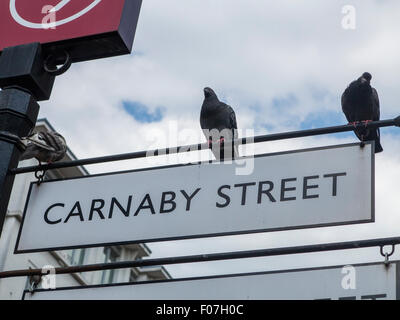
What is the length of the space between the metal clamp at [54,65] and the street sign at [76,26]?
39mm

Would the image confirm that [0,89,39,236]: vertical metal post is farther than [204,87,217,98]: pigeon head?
No

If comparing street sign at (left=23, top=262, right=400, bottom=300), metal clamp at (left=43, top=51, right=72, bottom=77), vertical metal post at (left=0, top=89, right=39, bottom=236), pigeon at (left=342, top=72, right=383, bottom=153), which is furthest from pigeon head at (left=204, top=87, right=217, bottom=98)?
street sign at (left=23, top=262, right=400, bottom=300)

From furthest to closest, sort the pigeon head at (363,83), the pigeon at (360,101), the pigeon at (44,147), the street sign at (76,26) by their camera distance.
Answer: the pigeon head at (363,83)
the pigeon at (360,101)
the pigeon at (44,147)
the street sign at (76,26)

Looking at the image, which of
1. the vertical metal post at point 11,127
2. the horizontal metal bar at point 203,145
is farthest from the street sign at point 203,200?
the vertical metal post at point 11,127

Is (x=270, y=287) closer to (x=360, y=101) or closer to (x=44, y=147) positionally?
(x=44, y=147)

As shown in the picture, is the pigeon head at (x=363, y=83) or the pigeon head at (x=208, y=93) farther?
the pigeon head at (x=208, y=93)

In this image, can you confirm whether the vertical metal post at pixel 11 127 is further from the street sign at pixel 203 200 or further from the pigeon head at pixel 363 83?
the pigeon head at pixel 363 83

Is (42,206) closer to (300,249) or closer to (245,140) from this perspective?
(245,140)

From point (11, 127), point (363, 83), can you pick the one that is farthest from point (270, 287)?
point (363, 83)

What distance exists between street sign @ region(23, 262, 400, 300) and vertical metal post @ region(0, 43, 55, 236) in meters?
0.58

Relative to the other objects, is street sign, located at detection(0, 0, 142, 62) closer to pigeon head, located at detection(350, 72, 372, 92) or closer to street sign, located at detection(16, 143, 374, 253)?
street sign, located at detection(16, 143, 374, 253)

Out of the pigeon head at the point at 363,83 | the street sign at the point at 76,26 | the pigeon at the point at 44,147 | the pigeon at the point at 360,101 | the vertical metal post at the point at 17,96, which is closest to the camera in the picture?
the vertical metal post at the point at 17,96

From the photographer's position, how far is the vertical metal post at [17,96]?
3.11 metres

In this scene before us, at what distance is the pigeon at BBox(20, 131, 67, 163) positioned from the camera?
11.5ft
